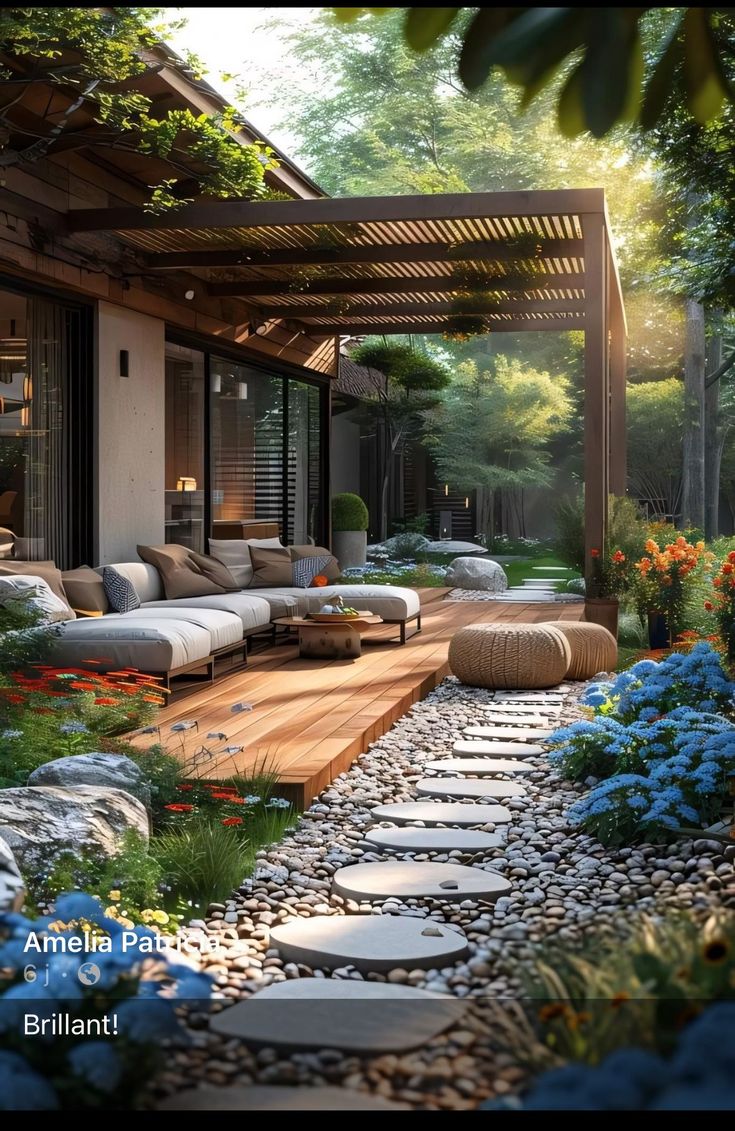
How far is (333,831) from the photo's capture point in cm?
460

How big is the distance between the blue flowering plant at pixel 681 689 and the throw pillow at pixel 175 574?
4.73m

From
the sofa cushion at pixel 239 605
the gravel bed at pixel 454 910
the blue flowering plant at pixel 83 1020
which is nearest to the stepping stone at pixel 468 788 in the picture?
the gravel bed at pixel 454 910

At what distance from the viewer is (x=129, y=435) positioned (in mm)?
9891

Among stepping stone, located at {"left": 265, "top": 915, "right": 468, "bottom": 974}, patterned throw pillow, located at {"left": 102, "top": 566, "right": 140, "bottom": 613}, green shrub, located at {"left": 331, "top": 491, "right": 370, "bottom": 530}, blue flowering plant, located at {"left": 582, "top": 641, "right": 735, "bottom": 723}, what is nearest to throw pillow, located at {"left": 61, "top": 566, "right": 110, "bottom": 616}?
patterned throw pillow, located at {"left": 102, "top": 566, "right": 140, "bottom": 613}

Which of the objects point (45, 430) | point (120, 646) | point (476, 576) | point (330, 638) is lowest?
point (476, 576)

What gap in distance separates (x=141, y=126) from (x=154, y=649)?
10.3 feet

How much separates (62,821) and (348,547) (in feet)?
49.9

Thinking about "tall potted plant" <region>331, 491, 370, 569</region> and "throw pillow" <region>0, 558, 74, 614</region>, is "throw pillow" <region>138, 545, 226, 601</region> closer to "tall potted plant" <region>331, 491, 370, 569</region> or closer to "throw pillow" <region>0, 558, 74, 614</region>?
"throw pillow" <region>0, 558, 74, 614</region>

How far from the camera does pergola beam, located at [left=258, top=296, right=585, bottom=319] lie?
40.4 ft

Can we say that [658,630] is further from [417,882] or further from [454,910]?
[454,910]

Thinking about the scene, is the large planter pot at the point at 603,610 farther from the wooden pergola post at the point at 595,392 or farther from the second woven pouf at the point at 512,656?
the second woven pouf at the point at 512,656

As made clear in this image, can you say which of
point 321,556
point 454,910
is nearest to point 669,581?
point 321,556

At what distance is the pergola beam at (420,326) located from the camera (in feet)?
44.1

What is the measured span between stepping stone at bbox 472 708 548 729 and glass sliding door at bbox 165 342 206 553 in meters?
4.77
